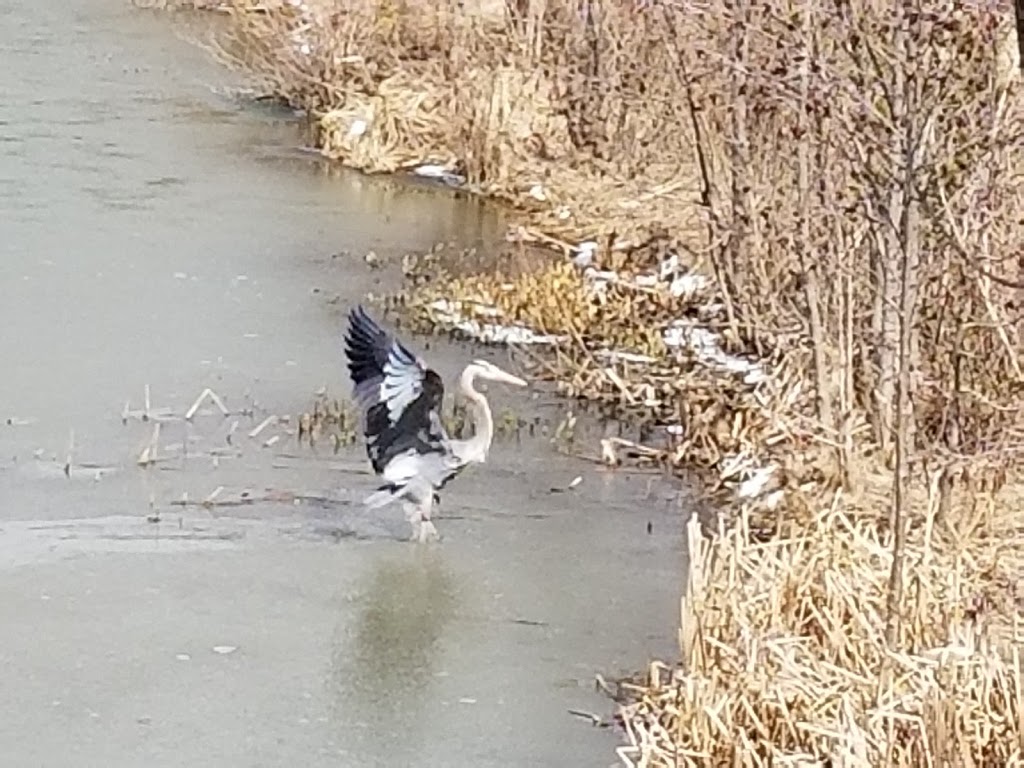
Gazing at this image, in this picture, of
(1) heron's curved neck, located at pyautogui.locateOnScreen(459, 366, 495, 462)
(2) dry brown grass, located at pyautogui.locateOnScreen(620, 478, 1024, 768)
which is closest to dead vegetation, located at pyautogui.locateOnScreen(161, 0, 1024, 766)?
(2) dry brown grass, located at pyautogui.locateOnScreen(620, 478, 1024, 768)

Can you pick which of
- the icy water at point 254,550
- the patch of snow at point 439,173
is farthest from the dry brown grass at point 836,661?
the patch of snow at point 439,173

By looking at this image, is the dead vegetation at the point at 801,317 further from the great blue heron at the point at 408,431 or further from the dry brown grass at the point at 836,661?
the great blue heron at the point at 408,431

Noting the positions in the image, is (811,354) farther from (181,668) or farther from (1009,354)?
(181,668)

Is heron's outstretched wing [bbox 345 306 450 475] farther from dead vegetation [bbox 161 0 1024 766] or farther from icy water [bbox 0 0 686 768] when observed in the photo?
dead vegetation [bbox 161 0 1024 766]

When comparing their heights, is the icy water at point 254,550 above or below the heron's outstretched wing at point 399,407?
below

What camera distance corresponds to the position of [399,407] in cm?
752

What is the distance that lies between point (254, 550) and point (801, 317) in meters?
2.20

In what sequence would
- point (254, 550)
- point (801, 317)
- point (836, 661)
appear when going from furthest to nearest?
point (801, 317) → point (254, 550) → point (836, 661)

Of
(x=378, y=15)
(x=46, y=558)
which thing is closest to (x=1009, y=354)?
(x=46, y=558)

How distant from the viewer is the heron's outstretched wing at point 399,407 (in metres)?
7.48

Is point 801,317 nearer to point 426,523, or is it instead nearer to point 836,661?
point 426,523

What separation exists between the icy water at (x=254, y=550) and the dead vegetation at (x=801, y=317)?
437 millimetres

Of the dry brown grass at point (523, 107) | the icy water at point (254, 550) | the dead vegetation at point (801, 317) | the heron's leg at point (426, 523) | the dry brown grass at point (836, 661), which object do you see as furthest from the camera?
the dry brown grass at point (523, 107)

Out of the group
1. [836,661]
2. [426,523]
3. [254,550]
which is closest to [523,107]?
A: [426,523]
